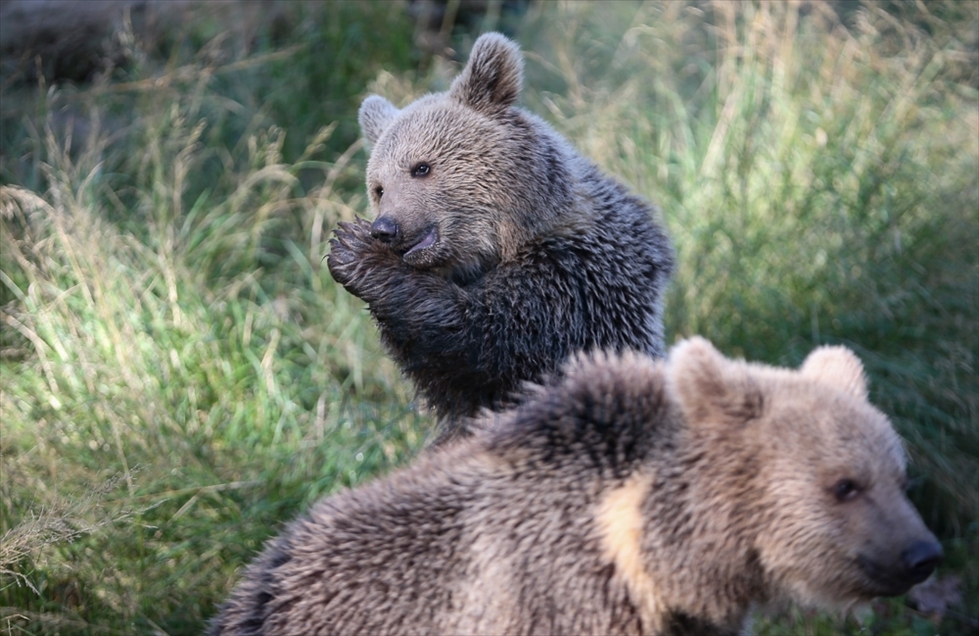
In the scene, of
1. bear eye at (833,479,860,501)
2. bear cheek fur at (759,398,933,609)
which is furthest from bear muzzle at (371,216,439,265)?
bear eye at (833,479,860,501)

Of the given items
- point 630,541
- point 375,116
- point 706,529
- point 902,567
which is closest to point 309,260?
point 375,116

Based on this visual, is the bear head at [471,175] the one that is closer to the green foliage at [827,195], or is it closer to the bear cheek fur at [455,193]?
the bear cheek fur at [455,193]

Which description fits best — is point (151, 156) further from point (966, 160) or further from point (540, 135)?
point (966, 160)

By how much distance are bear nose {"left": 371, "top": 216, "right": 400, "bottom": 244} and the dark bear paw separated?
4cm

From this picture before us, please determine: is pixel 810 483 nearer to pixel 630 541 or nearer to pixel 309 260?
pixel 630 541

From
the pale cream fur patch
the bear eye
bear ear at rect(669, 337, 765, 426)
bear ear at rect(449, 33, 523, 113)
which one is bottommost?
the pale cream fur patch

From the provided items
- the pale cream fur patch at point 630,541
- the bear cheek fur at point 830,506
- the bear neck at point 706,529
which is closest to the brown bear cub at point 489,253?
the pale cream fur patch at point 630,541

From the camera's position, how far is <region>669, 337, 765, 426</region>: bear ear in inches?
108

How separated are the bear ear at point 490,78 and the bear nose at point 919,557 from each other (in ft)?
7.63

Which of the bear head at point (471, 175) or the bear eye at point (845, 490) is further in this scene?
the bear head at point (471, 175)

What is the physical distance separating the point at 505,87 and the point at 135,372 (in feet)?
7.53

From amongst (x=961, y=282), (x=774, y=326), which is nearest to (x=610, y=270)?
(x=774, y=326)

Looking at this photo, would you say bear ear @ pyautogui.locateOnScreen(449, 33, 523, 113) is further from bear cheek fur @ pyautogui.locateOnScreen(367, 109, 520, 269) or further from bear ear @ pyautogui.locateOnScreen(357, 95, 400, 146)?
bear ear @ pyautogui.locateOnScreen(357, 95, 400, 146)

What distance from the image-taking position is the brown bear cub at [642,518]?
8.70 feet
